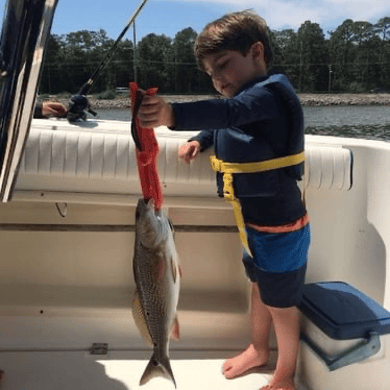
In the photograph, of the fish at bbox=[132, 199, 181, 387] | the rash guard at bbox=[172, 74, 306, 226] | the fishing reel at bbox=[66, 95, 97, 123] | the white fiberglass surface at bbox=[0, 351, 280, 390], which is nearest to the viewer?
the fish at bbox=[132, 199, 181, 387]

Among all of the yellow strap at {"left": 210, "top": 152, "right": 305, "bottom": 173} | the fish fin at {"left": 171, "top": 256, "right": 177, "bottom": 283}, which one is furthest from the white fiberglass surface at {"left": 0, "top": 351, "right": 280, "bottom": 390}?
the yellow strap at {"left": 210, "top": 152, "right": 305, "bottom": 173}

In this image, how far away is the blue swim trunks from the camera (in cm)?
212

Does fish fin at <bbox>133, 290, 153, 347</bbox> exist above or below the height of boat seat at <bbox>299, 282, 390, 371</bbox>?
above

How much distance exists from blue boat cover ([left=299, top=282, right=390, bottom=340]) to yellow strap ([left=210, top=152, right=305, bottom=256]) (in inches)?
16.9

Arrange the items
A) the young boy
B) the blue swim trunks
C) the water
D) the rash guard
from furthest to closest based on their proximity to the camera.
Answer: the water → the blue swim trunks → the young boy → the rash guard

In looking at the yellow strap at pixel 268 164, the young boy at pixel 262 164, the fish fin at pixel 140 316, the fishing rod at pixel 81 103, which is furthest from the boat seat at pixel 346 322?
the fishing rod at pixel 81 103

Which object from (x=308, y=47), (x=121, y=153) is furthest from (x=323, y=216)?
(x=308, y=47)

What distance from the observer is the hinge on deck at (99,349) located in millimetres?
2670

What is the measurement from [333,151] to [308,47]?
162 feet

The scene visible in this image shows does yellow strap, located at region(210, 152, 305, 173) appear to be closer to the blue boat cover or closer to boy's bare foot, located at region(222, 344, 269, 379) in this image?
the blue boat cover

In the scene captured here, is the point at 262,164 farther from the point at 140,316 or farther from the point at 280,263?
the point at 140,316

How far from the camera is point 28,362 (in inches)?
101

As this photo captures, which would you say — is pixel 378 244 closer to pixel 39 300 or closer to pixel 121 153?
pixel 121 153

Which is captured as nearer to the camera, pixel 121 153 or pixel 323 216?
pixel 121 153
